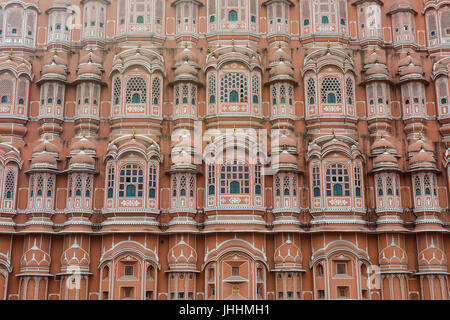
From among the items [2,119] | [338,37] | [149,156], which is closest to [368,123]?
[338,37]

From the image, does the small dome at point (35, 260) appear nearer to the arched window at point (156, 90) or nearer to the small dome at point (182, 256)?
the small dome at point (182, 256)

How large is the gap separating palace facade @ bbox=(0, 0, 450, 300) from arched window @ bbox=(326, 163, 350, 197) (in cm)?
7

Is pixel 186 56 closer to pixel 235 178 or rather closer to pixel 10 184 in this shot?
pixel 235 178

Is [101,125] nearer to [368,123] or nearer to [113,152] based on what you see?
[113,152]

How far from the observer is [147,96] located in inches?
1123

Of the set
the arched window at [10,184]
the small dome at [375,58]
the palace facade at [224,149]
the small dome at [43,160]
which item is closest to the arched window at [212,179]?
the palace facade at [224,149]

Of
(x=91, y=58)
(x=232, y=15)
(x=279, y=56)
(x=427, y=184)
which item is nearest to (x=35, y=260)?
(x=91, y=58)

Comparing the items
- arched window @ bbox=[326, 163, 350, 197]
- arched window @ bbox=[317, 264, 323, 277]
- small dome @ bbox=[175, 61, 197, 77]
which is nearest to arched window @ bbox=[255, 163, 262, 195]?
arched window @ bbox=[326, 163, 350, 197]

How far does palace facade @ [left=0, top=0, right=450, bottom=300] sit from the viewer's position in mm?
26062

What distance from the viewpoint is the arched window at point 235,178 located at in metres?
26.9

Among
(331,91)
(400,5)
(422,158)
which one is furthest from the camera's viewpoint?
(400,5)

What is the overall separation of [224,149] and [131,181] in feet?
16.3

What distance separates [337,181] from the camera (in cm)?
2719
